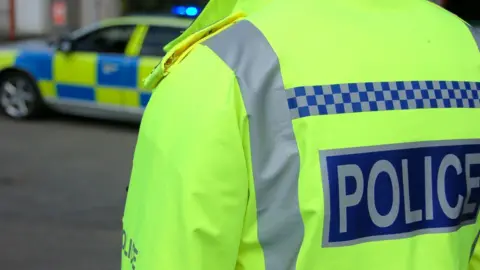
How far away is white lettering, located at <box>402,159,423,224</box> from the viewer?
1271 millimetres

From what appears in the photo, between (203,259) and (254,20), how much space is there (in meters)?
0.37

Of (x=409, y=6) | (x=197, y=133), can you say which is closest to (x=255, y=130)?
(x=197, y=133)

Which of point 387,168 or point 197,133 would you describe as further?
point 387,168

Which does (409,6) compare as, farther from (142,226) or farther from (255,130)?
(142,226)

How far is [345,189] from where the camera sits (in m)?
1.21

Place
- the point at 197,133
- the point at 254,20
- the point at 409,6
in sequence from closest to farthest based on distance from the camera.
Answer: the point at 197,133
the point at 254,20
the point at 409,6

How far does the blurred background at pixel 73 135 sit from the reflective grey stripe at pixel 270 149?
3688 mm

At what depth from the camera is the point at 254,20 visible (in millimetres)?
1243

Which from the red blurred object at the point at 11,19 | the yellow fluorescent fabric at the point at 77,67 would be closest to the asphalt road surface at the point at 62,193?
the yellow fluorescent fabric at the point at 77,67

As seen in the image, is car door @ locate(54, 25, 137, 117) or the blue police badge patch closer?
the blue police badge patch

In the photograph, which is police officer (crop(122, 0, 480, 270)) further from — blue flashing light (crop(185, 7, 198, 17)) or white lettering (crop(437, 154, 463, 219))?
blue flashing light (crop(185, 7, 198, 17))

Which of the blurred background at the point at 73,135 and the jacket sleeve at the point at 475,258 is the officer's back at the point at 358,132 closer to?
the jacket sleeve at the point at 475,258

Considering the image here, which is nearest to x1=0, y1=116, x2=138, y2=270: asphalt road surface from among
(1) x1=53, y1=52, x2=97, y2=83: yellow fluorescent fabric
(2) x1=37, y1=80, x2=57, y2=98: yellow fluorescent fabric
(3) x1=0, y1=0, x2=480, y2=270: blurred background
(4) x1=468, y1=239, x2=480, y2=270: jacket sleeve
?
(3) x1=0, y1=0, x2=480, y2=270: blurred background

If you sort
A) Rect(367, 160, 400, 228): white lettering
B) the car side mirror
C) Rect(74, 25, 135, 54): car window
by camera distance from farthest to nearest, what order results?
the car side mirror, Rect(74, 25, 135, 54): car window, Rect(367, 160, 400, 228): white lettering
